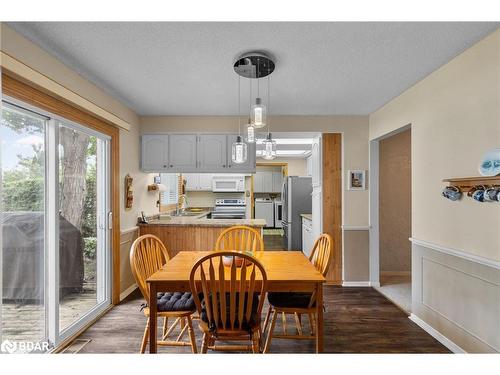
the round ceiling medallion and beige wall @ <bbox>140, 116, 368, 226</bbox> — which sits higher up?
the round ceiling medallion

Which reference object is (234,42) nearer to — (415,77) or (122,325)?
(415,77)

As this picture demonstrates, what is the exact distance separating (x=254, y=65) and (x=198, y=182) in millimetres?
4719

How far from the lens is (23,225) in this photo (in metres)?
1.88

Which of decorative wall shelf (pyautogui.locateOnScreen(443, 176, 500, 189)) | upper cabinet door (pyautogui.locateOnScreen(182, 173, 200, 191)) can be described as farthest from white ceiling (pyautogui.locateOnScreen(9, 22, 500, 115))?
upper cabinet door (pyautogui.locateOnScreen(182, 173, 200, 191))

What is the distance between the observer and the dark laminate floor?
209 centimetres

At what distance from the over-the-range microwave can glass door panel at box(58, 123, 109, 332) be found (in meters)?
3.75

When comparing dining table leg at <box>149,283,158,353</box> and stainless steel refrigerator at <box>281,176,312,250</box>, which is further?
stainless steel refrigerator at <box>281,176,312,250</box>

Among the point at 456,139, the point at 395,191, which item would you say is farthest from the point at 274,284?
the point at 395,191

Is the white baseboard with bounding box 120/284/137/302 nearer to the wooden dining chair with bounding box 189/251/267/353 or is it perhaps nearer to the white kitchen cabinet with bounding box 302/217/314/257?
the wooden dining chair with bounding box 189/251/267/353

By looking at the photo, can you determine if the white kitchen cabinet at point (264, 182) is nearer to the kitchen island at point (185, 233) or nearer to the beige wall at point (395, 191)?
the beige wall at point (395, 191)

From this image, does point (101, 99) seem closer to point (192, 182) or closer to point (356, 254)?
point (356, 254)
